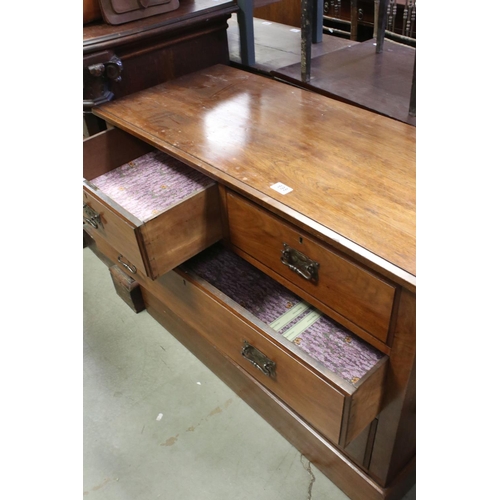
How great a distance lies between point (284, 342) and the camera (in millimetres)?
916

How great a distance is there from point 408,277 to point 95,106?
1.02 metres

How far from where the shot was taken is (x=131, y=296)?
1685 millimetres

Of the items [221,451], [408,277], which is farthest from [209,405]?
[408,277]

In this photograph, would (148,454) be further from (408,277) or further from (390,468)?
(408,277)

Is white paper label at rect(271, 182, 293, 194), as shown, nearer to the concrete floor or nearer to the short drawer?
the short drawer

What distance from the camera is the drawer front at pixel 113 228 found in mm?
1055

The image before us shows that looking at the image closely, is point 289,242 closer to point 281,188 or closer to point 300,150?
point 281,188

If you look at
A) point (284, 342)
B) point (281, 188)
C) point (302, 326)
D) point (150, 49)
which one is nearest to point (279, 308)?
point (302, 326)

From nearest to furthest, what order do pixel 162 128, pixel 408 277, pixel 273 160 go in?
pixel 408 277 → pixel 273 160 → pixel 162 128

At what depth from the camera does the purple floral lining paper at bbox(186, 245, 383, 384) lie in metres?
0.95

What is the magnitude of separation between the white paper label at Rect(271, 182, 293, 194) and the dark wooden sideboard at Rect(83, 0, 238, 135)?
675mm

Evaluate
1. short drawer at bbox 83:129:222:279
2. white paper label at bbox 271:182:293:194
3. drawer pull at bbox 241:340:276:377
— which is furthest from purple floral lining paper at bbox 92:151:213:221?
drawer pull at bbox 241:340:276:377

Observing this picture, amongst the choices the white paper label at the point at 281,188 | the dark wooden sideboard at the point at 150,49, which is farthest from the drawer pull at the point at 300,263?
the dark wooden sideboard at the point at 150,49

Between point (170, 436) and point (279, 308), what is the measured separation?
523 mm
